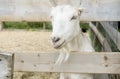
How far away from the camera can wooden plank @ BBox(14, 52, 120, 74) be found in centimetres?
299

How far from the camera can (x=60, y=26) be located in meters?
3.13

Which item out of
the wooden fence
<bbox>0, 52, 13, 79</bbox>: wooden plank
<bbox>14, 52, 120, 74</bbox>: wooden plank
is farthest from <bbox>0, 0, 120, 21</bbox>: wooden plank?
<bbox>0, 52, 13, 79</bbox>: wooden plank

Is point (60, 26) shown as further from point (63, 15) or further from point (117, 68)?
point (117, 68)

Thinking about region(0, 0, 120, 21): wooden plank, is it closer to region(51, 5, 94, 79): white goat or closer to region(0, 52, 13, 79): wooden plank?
region(51, 5, 94, 79): white goat

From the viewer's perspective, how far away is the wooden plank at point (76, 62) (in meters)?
2.99

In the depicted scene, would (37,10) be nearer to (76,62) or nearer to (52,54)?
(52,54)

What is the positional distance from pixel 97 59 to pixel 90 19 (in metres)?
0.52

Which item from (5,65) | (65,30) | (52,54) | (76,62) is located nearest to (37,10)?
(65,30)

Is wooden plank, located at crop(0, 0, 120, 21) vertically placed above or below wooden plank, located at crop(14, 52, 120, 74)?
above

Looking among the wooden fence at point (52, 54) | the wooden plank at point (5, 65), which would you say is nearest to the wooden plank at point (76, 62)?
the wooden fence at point (52, 54)

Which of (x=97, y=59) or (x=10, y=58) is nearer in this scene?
(x=10, y=58)

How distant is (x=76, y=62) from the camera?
3027mm

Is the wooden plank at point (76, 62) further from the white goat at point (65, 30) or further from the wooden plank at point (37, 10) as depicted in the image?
the wooden plank at point (37, 10)

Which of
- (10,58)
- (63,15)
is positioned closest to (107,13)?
(63,15)
